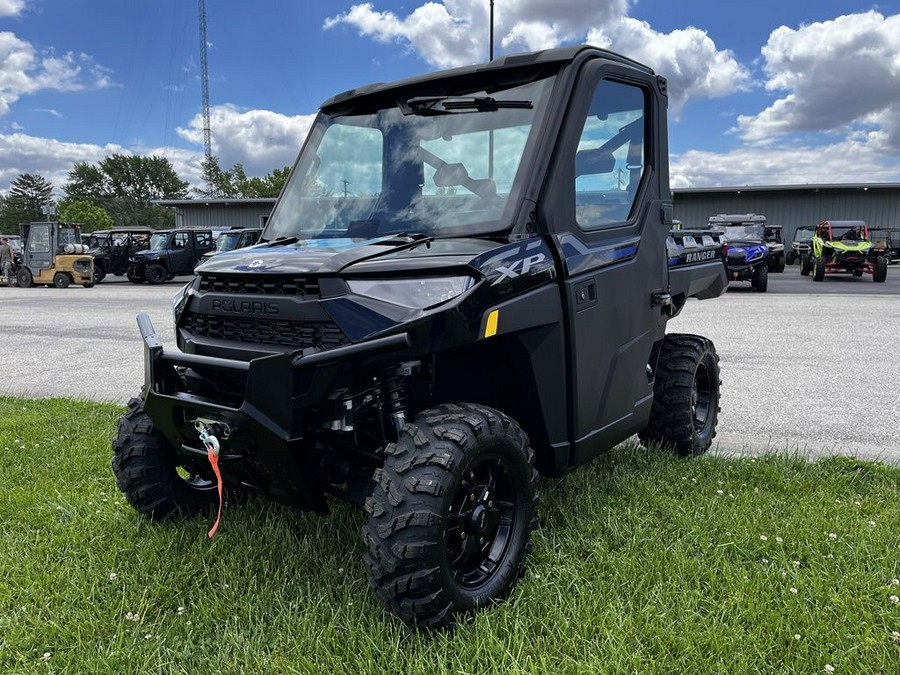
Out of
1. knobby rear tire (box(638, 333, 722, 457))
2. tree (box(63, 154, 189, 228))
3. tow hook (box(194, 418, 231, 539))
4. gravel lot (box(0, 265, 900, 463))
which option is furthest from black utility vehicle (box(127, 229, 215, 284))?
tree (box(63, 154, 189, 228))

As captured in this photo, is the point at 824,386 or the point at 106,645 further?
the point at 824,386

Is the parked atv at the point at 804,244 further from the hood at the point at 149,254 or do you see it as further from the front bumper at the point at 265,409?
the front bumper at the point at 265,409

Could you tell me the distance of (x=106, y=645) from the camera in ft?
8.52

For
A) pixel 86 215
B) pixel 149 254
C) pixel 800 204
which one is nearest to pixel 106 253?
pixel 149 254

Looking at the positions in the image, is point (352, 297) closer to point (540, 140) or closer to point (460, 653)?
point (540, 140)

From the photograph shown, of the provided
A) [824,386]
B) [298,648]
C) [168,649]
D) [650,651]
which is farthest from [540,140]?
[824,386]

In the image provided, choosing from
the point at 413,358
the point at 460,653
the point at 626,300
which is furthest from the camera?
the point at 626,300

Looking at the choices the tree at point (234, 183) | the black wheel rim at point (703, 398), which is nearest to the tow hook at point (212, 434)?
the black wheel rim at point (703, 398)

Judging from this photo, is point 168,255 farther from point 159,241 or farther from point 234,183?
point 234,183

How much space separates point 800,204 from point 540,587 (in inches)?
1719

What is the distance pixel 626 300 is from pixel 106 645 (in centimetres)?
262

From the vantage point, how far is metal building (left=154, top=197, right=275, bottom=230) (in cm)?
4575

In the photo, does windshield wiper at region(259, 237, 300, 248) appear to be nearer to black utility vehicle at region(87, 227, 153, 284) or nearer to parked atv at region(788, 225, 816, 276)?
A: black utility vehicle at region(87, 227, 153, 284)

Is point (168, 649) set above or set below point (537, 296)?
below
